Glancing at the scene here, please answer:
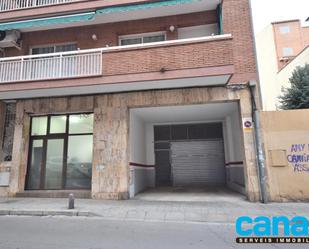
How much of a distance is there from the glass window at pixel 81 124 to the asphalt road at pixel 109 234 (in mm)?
4664

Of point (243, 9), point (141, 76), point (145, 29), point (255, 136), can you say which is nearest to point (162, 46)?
point (141, 76)

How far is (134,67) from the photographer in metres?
9.11

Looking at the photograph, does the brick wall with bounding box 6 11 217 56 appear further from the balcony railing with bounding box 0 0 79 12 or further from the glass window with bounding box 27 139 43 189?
the glass window with bounding box 27 139 43 189

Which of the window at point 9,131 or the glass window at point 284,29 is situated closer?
the window at point 9,131

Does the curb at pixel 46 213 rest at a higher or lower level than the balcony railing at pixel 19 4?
lower

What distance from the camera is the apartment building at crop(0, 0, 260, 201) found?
916 cm

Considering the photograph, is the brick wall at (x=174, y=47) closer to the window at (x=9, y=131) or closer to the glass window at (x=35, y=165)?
the window at (x=9, y=131)

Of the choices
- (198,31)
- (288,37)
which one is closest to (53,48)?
(198,31)

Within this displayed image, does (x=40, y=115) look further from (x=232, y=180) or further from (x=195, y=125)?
(x=232, y=180)

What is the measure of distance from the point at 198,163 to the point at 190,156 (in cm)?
65

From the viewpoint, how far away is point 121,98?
1034 cm

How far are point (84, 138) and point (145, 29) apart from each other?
5.80 metres

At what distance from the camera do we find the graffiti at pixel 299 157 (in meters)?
8.89

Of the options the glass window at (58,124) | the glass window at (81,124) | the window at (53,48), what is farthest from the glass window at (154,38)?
the glass window at (58,124)
